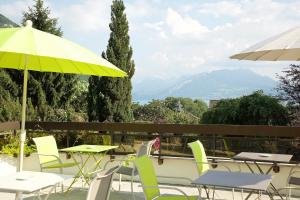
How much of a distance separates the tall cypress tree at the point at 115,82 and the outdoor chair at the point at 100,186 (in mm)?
13356

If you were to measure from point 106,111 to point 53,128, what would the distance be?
8470mm

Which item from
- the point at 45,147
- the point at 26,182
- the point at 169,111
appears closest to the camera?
the point at 26,182

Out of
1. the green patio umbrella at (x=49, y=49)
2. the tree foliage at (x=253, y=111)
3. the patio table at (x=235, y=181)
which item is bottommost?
the patio table at (x=235, y=181)

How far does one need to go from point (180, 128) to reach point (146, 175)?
359cm

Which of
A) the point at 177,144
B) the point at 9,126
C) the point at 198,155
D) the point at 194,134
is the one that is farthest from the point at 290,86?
the point at 198,155

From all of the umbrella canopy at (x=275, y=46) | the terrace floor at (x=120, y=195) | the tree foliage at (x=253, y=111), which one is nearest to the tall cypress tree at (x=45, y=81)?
the tree foliage at (x=253, y=111)

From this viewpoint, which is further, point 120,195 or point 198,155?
point 120,195

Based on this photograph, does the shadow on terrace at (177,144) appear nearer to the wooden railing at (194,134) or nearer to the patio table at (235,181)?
the wooden railing at (194,134)

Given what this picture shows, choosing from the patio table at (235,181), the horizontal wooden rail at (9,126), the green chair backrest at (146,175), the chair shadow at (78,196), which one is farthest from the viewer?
the horizontal wooden rail at (9,126)

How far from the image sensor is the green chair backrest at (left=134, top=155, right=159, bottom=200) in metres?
3.69

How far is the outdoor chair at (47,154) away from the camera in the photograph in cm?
598

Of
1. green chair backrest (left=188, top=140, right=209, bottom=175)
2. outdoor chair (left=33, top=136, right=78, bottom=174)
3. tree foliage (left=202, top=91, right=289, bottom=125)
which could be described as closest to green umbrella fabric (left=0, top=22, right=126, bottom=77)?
green chair backrest (left=188, top=140, right=209, bottom=175)

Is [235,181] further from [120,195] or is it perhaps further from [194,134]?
[194,134]

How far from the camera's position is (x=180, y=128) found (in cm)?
734
